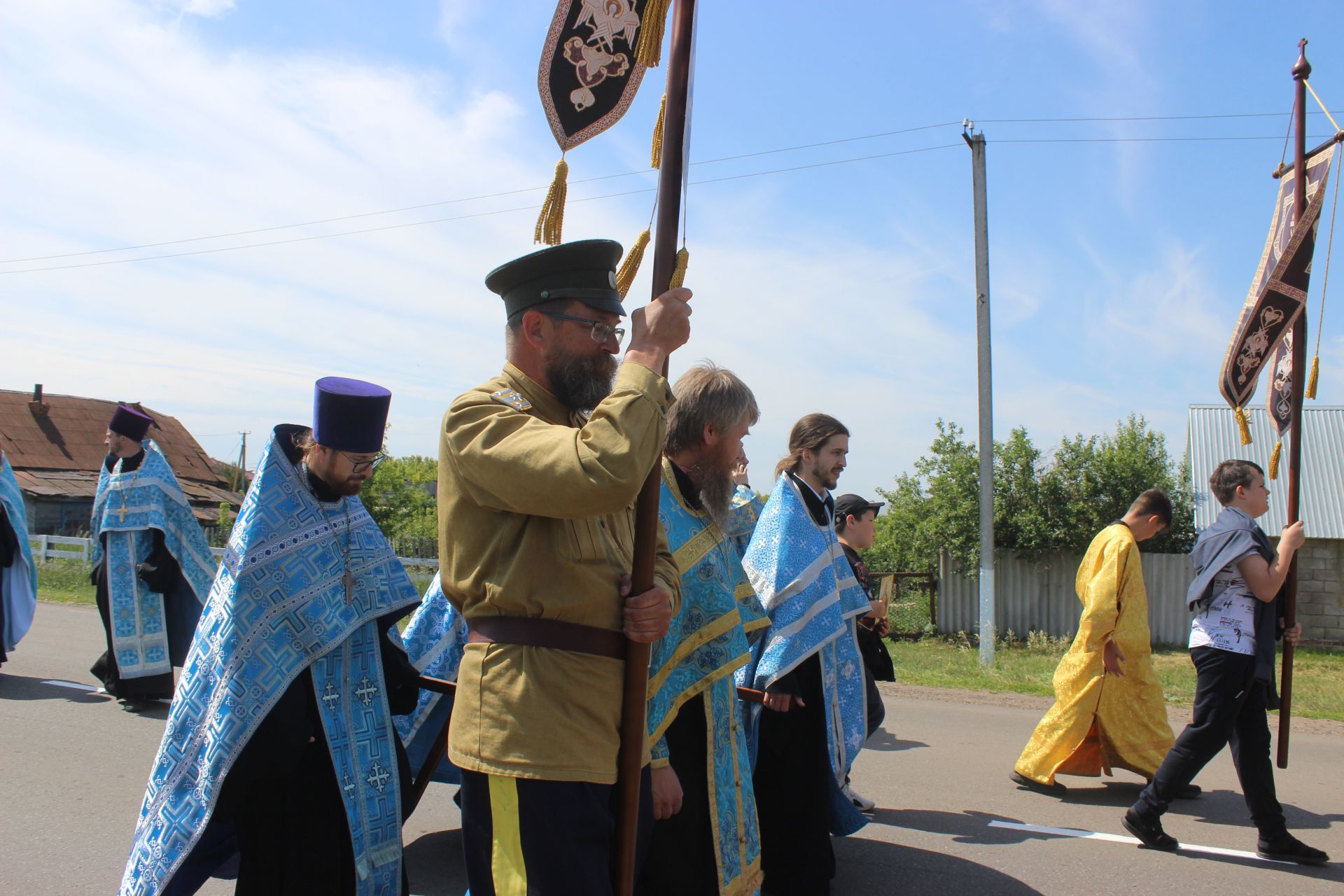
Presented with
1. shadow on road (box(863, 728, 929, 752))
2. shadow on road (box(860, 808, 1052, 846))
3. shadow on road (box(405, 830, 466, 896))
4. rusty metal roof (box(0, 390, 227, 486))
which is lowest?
shadow on road (box(863, 728, 929, 752))

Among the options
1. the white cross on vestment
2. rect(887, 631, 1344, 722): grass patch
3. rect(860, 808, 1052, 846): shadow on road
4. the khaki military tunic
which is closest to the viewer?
the khaki military tunic

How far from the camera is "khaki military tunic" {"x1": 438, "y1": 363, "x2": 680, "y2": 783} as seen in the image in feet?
6.29

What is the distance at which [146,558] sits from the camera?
7402mm

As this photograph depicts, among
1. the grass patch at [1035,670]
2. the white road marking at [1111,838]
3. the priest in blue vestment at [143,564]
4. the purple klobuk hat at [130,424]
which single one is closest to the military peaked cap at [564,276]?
the white road marking at [1111,838]

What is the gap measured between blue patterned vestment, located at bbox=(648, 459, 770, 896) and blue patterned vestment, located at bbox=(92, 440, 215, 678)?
17.1ft

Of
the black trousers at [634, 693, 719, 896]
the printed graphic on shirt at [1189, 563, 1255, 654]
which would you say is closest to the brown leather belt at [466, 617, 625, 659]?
the black trousers at [634, 693, 719, 896]

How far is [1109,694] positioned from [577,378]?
5.01 metres

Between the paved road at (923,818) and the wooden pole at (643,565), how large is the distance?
8.19ft

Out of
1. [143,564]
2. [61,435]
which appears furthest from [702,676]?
[61,435]

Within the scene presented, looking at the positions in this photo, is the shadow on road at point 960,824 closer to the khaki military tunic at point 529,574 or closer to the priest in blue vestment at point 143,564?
the khaki military tunic at point 529,574

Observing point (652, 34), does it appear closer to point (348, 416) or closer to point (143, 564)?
point (348, 416)

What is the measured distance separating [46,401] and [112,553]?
33022mm

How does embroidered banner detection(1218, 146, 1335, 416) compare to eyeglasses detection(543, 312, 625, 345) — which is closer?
eyeglasses detection(543, 312, 625, 345)

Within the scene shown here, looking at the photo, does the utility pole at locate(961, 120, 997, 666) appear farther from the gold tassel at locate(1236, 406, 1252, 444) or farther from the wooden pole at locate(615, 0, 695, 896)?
the wooden pole at locate(615, 0, 695, 896)
